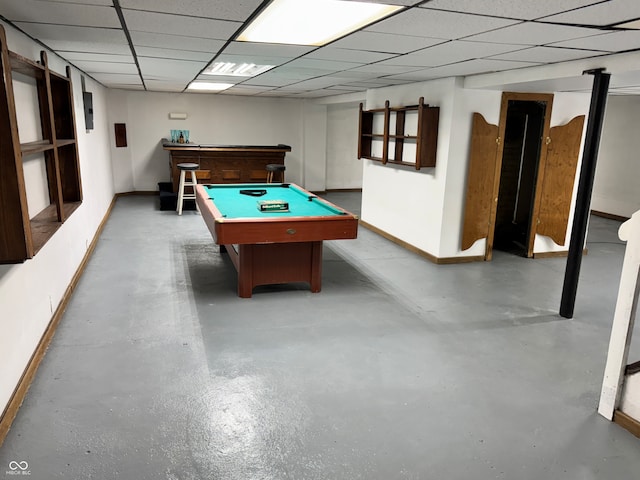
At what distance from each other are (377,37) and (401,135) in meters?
3.04

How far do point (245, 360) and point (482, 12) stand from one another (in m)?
2.40

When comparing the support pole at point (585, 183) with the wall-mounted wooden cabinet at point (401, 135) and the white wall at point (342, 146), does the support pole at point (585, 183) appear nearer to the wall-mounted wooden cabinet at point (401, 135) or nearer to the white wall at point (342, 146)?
the wall-mounted wooden cabinet at point (401, 135)

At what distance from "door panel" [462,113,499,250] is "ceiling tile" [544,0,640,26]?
2774 mm

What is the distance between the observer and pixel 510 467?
2178mm

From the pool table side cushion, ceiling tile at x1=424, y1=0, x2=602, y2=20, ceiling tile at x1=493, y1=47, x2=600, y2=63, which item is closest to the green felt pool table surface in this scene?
the pool table side cushion

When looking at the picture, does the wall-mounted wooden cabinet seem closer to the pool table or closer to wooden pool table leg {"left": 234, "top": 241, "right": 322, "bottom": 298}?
the pool table

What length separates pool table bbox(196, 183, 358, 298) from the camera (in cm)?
383

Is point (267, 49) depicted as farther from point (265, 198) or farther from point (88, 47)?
point (265, 198)

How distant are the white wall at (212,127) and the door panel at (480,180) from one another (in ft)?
18.1

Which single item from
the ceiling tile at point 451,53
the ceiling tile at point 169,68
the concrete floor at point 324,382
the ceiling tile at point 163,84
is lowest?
the concrete floor at point 324,382

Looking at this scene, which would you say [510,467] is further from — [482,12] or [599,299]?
[599,299]

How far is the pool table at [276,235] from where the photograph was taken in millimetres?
3826

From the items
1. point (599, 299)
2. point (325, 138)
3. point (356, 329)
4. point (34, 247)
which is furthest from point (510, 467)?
point (325, 138)

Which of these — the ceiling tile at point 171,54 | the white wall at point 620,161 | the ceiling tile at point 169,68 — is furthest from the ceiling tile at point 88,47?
the white wall at point 620,161
